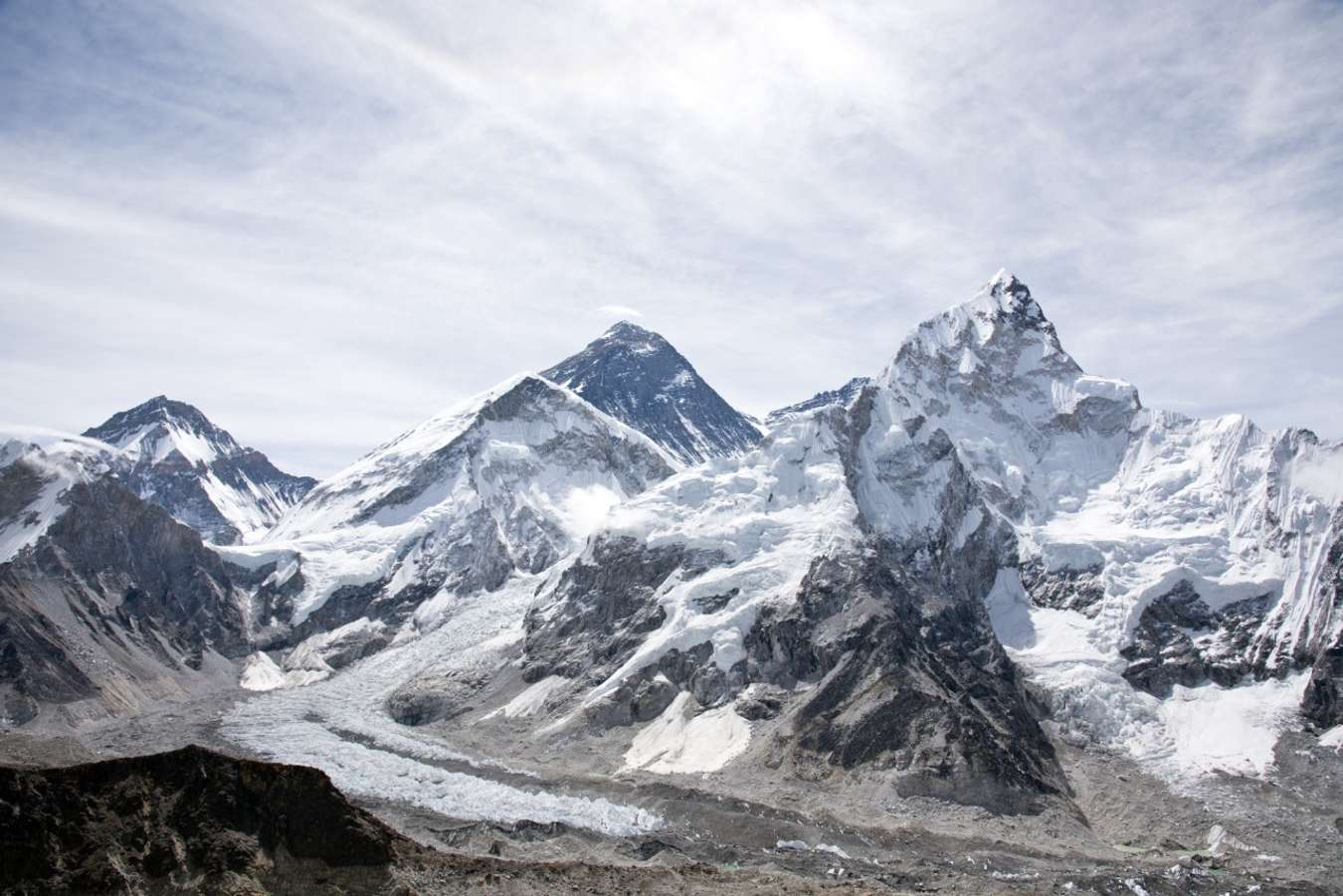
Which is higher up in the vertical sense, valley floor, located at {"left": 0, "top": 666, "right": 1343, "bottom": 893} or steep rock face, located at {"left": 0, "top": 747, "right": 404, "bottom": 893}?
steep rock face, located at {"left": 0, "top": 747, "right": 404, "bottom": 893}

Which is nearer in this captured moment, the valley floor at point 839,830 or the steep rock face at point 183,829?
the steep rock face at point 183,829

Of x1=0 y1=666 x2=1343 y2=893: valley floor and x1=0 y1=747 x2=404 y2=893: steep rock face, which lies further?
x1=0 y1=666 x2=1343 y2=893: valley floor

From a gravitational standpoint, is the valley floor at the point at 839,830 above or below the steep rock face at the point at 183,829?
below

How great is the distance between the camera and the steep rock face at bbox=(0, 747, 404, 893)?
7362 centimetres

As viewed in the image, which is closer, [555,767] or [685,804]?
[685,804]

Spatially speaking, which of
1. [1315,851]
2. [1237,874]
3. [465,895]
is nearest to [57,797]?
[465,895]

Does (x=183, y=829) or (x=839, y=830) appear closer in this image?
(x=183, y=829)

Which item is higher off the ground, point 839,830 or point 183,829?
point 183,829

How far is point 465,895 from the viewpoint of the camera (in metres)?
87.1

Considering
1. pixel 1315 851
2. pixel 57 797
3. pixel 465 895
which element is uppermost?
pixel 57 797

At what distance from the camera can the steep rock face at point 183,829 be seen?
2899 inches

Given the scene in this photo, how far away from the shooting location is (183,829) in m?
79.1

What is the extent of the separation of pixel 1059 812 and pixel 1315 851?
114ft

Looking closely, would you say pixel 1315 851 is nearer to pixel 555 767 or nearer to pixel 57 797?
pixel 555 767
